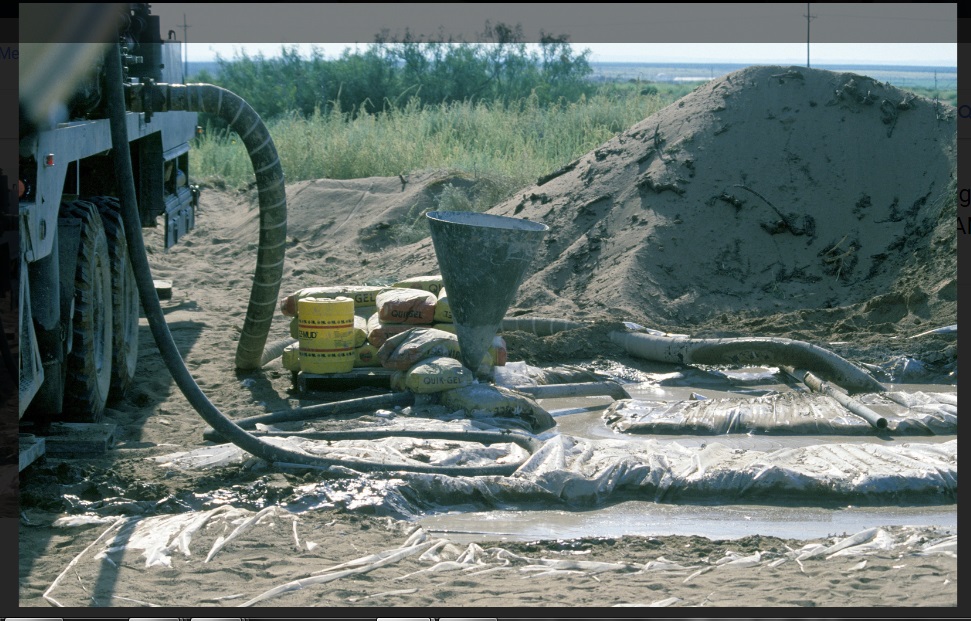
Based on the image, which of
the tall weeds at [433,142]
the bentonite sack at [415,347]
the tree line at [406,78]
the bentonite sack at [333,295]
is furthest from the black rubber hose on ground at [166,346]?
the tree line at [406,78]

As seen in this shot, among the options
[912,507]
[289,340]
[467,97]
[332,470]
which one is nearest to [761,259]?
[289,340]

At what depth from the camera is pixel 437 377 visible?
588 cm

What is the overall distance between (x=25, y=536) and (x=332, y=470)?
4.34 ft

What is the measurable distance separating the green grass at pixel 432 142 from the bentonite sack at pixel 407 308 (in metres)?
8.25

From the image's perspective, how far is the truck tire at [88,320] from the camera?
517 centimetres

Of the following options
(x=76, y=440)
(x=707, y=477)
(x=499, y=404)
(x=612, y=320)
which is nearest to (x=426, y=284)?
(x=612, y=320)

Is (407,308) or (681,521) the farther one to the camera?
(407,308)

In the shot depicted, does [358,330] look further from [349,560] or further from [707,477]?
[349,560]

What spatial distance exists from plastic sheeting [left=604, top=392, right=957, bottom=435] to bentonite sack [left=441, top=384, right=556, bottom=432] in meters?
0.42

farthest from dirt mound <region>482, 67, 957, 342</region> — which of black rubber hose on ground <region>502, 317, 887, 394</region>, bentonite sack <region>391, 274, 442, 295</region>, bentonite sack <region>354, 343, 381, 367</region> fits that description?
bentonite sack <region>354, 343, 381, 367</region>

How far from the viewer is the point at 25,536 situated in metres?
3.96

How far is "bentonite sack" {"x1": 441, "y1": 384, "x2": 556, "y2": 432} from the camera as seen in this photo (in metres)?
5.73

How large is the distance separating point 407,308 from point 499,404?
1252 mm

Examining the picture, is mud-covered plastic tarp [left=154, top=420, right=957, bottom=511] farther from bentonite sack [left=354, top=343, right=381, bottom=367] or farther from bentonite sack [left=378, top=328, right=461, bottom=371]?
bentonite sack [left=354, top=343, right=381, bottom=367]
